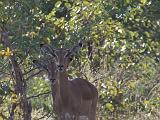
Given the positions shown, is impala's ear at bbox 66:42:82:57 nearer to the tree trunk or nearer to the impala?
the impala

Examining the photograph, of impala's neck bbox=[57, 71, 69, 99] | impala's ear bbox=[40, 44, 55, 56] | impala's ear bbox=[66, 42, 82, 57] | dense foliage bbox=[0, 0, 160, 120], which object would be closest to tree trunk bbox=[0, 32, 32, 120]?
dense foliage bbox=[0, 0, 160, 120]

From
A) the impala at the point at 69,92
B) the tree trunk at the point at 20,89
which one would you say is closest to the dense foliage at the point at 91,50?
the tree trunk at the point at 20,89

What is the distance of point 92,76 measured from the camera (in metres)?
9.10

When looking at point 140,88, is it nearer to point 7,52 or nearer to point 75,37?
point 75,37

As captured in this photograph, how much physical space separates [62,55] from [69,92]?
37.0 inches

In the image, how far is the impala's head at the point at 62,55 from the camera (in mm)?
7984

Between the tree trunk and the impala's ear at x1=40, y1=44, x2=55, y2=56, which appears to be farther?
the tree trunk

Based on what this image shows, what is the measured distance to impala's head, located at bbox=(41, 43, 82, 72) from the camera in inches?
314

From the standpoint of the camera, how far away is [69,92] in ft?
29.1

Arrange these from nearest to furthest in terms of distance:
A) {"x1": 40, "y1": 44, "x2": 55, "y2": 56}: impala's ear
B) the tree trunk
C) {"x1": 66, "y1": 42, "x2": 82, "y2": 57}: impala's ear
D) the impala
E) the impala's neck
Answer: {"x1": 40, "y1": 44, "x2": 55, "y2": 56}: impala's ear → the tree trunk → {"x1": 66, "y1": 42, "x2": 82, "y2": 57}: impala's ear → the impala → the impala's neck

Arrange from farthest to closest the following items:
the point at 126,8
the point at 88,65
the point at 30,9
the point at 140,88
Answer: the point at 140,88 → the point at 88,65 → the point at 126,8 → the point at 30,9

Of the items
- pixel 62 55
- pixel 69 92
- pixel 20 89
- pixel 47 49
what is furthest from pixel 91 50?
pixel 20 89

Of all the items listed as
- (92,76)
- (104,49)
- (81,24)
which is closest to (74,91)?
(92,76)

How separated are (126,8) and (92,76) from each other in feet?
4.52
